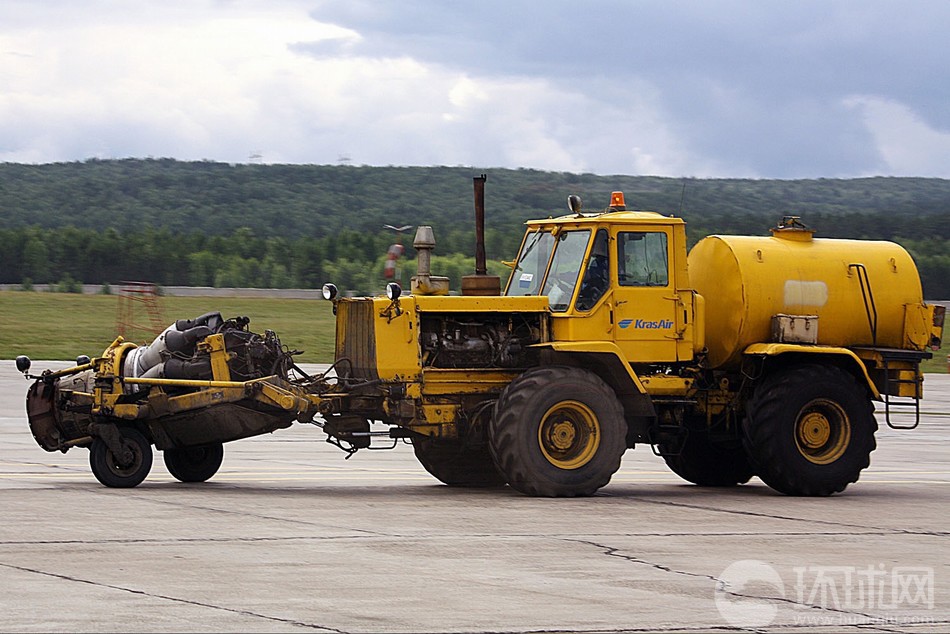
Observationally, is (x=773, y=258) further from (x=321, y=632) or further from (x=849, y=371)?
(x=321, y=632)

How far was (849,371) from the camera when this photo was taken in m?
16.4

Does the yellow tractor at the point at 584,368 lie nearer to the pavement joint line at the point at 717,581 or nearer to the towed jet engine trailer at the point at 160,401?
the towed jet engine trailer at the point at 160,401

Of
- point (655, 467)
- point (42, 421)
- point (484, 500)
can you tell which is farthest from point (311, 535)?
point (655, 467)

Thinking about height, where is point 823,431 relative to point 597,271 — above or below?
below

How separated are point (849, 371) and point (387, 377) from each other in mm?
5163

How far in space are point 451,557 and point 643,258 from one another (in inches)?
220

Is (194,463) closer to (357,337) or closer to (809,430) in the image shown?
(357,337)

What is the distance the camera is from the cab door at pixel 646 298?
15352 millimetres

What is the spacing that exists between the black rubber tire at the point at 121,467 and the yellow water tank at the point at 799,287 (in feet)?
20.0

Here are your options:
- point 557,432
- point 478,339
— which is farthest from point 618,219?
point 557,432

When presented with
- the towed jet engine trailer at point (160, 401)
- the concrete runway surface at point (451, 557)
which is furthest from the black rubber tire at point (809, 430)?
the towed jet engine trailer at point (160, 401)

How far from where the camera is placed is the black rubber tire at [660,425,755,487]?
1728 cm

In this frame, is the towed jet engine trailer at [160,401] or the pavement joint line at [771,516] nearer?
the pavement joint line at [771,516]

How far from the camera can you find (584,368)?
15.5 meters
